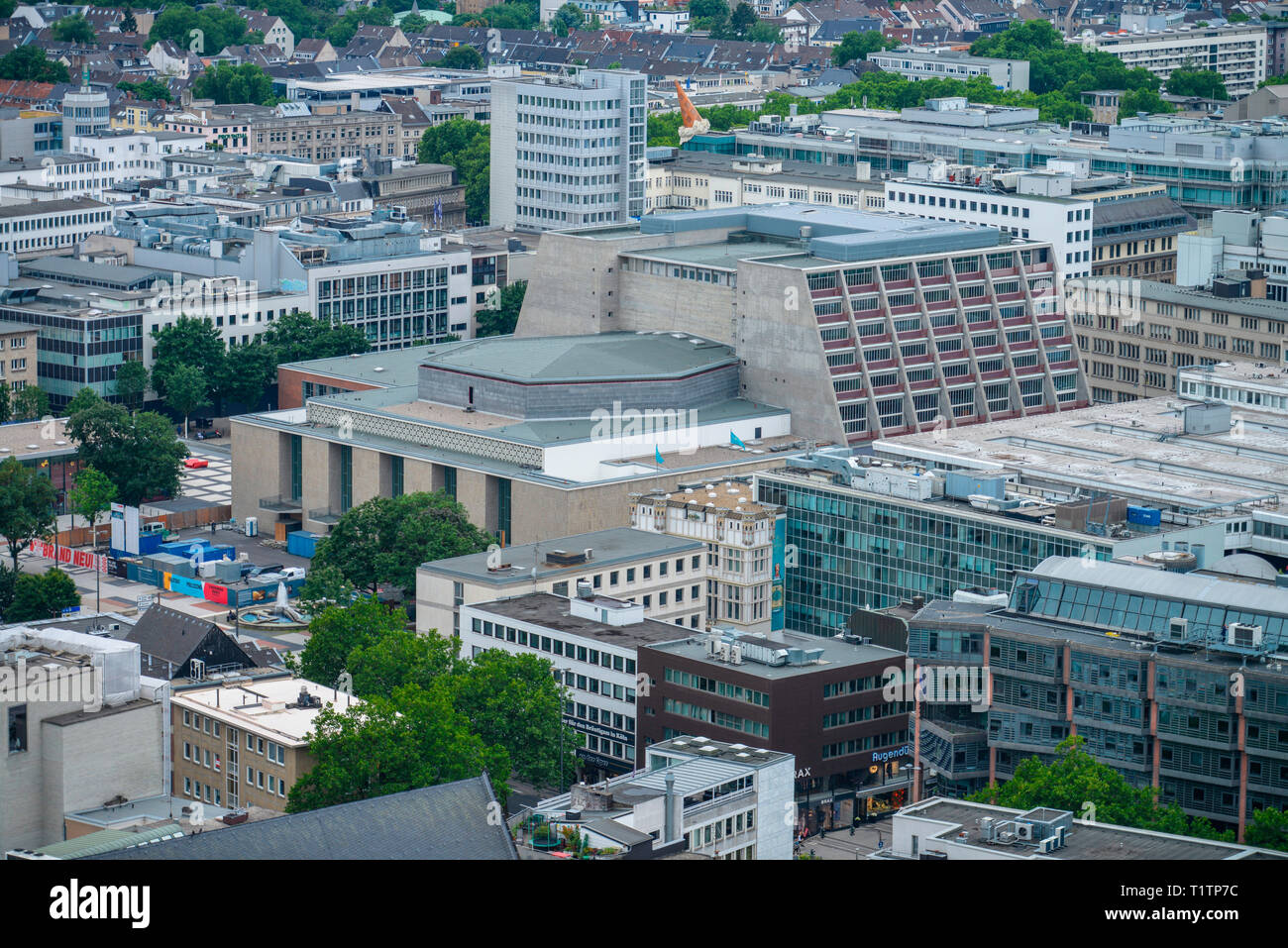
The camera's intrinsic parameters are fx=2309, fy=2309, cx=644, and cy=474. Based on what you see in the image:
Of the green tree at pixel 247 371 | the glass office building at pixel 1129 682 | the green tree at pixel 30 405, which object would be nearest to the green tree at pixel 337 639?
the glass office building at pixel 1129 682

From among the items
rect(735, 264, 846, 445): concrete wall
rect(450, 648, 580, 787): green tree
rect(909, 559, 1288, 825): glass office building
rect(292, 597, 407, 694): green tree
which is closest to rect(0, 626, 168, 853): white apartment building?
rect(450, 648, 580, 787): green tree

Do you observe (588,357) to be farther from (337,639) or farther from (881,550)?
(337,639)

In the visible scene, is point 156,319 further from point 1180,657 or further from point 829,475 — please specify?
point 1180,657

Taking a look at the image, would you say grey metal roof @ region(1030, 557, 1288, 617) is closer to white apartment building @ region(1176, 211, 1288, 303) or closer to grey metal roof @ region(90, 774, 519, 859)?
grey metal roof @ region(90, 774, 519, 859)

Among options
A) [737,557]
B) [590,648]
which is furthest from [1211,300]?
[590,648]

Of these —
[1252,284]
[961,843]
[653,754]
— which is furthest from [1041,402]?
[961,843]

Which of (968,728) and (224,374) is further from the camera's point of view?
(224,374)
